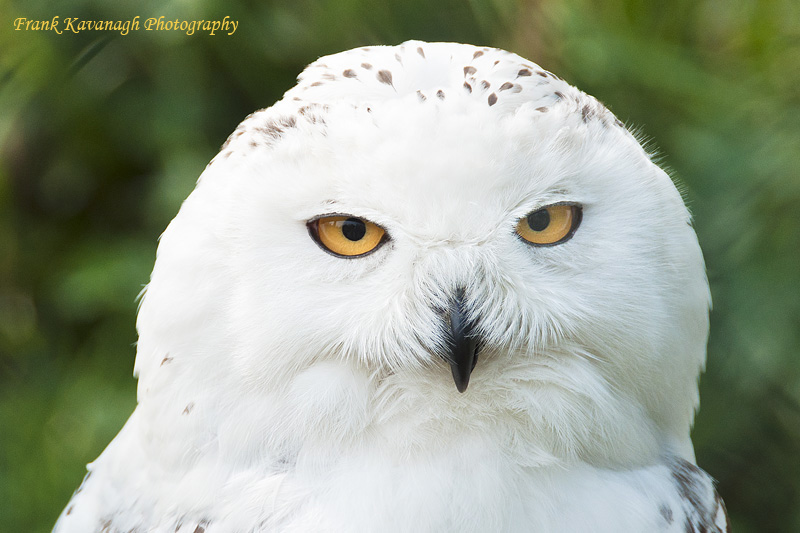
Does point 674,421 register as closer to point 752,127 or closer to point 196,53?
point 752,127

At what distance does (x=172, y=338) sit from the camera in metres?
1.08

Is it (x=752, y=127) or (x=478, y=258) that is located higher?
(x=752, y=127)

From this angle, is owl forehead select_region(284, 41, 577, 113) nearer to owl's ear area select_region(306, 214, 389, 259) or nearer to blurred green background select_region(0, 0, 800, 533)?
owl's ear area select_region(306, 214, 389, 259)

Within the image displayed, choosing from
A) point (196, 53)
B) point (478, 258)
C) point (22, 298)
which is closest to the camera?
point (478, 258)

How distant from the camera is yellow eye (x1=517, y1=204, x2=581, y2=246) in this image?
3.24 ft

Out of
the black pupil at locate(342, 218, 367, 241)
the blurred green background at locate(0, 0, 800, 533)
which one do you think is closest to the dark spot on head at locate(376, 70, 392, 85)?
the black pupil at locate(342, 218, 367, 241)

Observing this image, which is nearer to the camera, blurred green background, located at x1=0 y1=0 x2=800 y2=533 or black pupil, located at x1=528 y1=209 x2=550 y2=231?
black pupil, located at x1=528 y1=209 x2=550 y2=231

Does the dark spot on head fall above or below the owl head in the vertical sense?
above

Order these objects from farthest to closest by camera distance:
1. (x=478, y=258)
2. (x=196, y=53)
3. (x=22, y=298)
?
(x=22, y=298) → (x=196, y=53) → (x=478, y=258)

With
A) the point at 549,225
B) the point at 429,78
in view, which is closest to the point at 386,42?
the point at 429,78

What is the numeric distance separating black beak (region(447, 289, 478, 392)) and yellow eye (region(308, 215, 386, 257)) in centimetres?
13

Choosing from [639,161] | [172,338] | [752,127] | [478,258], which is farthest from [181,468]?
[752,127]

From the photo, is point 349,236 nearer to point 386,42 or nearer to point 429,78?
point 429,78

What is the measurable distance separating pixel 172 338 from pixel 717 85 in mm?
1567
